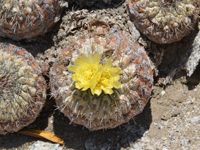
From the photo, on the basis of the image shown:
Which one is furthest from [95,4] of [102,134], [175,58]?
[102,134]

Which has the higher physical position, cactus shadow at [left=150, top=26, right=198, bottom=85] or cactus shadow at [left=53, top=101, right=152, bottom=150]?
cactus shadow at [left=150, top=26, right=198, bottom=85]

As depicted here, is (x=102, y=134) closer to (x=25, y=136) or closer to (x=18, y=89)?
(x=25, y=136)

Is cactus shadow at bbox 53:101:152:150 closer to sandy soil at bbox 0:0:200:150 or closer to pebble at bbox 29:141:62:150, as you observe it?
sandy soil at bbox 0:0:200:150

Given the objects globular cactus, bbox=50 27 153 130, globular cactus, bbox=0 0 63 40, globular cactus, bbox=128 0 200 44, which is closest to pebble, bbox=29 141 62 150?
globular cactus, bbox=50 27 153 130

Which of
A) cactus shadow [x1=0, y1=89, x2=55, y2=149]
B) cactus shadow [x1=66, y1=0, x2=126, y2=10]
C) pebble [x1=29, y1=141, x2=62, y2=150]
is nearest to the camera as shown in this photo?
pebble [x1=29, y1=141, x2=62, y2=150]

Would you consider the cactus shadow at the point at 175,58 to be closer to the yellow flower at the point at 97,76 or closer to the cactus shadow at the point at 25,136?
the yellow flower at the point at 97,76

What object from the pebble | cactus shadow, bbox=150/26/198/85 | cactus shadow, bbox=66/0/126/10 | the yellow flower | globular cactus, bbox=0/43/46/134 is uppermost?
cactus shadow, bbox=66/0/126/10

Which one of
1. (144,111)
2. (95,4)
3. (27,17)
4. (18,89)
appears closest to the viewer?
(18,89)
